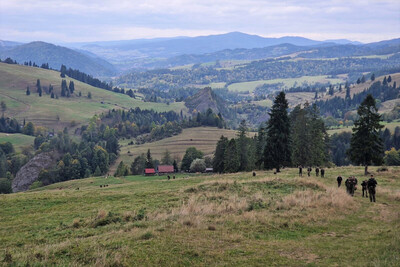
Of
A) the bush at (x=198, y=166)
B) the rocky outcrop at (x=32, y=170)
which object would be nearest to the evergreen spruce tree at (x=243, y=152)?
the bush at (x=198, y=166)

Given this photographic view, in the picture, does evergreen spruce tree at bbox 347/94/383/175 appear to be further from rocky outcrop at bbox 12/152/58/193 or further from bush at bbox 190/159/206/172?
rocky outcrop at bbox 12/152/58/193

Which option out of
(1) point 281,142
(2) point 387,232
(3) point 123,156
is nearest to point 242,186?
(2) point 387,232

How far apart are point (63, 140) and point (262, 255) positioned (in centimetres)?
18648

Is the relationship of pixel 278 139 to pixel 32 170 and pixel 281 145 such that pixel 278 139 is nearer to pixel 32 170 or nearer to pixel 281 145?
pixel 281 145

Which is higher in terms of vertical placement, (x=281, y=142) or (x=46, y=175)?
(x=281, y=142)

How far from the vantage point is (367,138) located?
48.4m

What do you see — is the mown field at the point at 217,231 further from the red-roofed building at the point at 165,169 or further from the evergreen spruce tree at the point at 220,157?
the red-roofed building at the point at 165,169

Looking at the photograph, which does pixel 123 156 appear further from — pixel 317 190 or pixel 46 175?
pixel 317 190

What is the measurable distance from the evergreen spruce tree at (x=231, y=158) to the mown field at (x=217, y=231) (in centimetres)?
4741

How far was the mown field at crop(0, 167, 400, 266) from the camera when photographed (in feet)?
47.6

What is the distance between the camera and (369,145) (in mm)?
47812

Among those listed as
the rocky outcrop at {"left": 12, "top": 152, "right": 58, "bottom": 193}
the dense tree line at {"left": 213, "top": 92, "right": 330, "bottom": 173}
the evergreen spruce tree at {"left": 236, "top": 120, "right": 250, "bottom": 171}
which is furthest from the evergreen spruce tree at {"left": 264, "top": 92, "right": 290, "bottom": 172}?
the rocky outcrop at {"left": 12, "top": 152, "right": 58, "bottom": 193}

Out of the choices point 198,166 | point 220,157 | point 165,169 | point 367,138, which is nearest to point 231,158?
point 220,157

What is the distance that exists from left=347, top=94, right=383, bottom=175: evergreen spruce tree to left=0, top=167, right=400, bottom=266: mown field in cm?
1808
